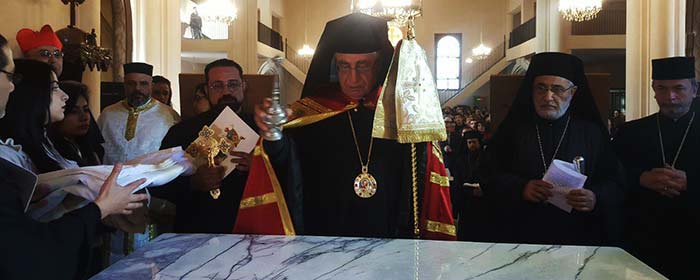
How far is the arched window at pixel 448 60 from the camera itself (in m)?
26.5

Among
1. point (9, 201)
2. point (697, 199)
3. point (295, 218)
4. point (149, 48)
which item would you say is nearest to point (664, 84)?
point (697, 199)

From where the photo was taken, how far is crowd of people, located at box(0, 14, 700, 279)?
273 centimetres

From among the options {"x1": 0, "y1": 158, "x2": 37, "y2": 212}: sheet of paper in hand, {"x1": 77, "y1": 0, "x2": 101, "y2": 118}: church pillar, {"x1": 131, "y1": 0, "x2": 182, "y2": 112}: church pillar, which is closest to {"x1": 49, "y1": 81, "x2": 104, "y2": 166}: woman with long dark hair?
{"x1": 0, "y1": 158, "x2": 37, "y2": 212}: sheet of paper in hand

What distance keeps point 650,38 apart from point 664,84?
3.94 metres

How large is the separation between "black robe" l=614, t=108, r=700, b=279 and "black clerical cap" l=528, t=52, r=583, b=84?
31.4 inches

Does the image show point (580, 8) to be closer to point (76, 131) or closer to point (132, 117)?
point (132, 117)

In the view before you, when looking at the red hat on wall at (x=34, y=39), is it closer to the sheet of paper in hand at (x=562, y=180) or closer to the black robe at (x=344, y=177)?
the black robe at (x=344, y=177)

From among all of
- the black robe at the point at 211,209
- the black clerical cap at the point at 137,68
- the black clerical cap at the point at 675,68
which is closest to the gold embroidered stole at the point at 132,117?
the black clerical cap at the point at 137,68

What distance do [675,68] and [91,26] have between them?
561cm

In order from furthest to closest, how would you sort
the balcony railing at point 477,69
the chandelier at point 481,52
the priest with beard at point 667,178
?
the balcony railing at point 477,69 < the chandelier at point 481,52 < the priest with beard at point 667,178

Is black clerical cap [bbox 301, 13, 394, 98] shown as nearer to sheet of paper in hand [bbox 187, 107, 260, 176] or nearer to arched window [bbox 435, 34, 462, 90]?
sheet of paper in hand [bbox 187, 107, 260, 176]

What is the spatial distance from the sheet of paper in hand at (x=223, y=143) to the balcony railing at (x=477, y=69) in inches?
887

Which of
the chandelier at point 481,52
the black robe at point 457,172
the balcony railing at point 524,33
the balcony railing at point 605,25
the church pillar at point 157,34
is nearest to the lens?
the black robe at point 457,172

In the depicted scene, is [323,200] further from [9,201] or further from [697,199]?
[697,199]
